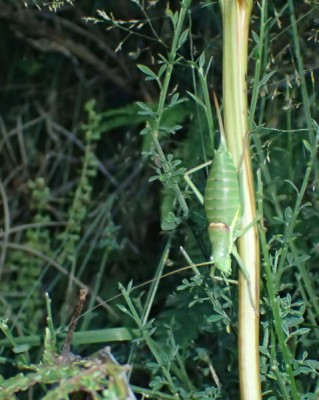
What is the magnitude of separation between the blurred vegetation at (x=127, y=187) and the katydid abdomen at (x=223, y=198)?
0.36ft

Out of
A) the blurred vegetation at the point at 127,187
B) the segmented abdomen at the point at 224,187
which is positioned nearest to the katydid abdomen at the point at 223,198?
the segmented abdomen at the point at 224,187

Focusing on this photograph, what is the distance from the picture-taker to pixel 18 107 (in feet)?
6.30

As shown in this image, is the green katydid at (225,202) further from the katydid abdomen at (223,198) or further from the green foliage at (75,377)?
the green foliage at (75,377)

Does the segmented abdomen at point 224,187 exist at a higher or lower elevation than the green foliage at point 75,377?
higher

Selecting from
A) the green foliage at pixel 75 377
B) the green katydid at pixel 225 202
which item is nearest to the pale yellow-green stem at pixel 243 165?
the green katydid at pixel 225 202

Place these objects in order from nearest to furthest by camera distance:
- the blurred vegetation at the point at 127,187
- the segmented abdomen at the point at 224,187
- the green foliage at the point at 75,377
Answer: the green foliage at the point at 75,377 < the segmented abdomen at the point at 224,187 < the blurred vegetation at the point at 127,187

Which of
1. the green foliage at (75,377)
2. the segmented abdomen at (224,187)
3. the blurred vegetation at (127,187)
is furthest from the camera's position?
the blurred vegetation at (127,187)

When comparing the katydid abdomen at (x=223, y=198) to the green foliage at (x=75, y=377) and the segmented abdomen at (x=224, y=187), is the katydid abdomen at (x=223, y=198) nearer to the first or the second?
the segmented abdomen at (x=224, y=187)

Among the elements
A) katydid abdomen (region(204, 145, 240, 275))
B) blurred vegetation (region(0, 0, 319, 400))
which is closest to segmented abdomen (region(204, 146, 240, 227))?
katydid abdomen (region(204, 145, 240, 275))

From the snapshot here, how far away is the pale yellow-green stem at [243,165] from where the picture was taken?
0.80 metres

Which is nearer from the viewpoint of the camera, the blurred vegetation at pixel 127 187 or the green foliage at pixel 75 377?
the green foliage at pixel 75 377

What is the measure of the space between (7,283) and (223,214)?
94cm

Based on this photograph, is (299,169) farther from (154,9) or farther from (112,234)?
(154,9)

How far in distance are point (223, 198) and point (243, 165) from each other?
0.05 meters
